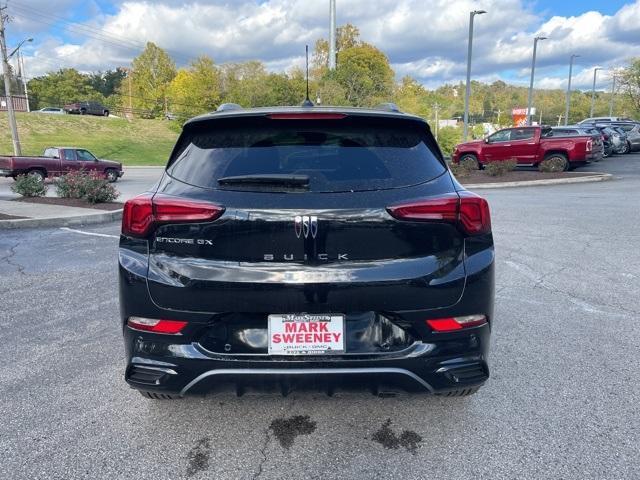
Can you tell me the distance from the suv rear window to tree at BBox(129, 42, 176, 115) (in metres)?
70.2

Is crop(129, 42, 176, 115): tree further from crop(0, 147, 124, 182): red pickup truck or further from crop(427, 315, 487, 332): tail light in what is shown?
crop(427, 315, 487, 332): tail light

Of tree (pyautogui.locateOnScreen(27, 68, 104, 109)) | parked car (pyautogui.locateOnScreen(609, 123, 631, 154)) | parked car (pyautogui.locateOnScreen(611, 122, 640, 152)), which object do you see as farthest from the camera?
tree (pyautogui.locateOnScreen(27, 68, 104, 109))

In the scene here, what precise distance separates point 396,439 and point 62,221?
31.3 feet

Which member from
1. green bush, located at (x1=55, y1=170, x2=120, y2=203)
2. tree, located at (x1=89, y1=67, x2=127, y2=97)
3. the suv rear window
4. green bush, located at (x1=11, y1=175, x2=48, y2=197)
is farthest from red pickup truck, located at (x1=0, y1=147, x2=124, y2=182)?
tree, located at (x1=89, y1=67, x2=127, y2=97)

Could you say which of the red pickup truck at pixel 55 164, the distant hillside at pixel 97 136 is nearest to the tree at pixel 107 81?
the distant hillside at pixel 97 136

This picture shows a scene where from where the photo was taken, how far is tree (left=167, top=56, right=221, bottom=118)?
5631 centimetres

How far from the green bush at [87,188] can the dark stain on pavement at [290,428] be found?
11236 mm

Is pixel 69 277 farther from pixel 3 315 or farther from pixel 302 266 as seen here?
pixel 302 266

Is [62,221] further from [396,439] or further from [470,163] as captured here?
[470,163]

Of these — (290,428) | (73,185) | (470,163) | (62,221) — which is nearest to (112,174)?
(73,185)

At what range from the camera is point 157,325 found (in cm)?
245

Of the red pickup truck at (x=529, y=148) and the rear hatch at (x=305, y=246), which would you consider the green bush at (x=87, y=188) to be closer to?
the rear hatch at (x=305, y=246)

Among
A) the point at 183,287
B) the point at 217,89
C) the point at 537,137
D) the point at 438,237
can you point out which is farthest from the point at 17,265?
the point at 217,89

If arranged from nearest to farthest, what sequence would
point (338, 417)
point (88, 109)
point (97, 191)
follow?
point (338, 417), point (97, 191), point (88, 109)
